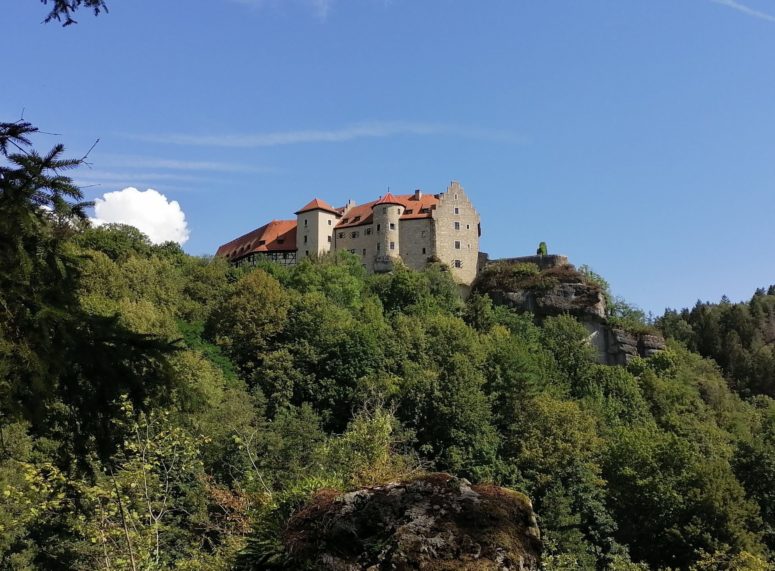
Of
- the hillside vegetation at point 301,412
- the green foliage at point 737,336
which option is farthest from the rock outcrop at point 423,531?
the green foliage at point 737,336

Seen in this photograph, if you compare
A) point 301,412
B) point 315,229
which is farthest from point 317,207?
point 301,412

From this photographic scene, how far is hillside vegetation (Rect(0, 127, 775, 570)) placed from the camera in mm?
6195

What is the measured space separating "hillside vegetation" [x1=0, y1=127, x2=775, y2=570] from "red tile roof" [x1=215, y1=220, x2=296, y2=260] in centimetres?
1061

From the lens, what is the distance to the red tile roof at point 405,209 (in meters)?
60.8

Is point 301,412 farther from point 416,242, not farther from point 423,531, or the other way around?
point 416,242

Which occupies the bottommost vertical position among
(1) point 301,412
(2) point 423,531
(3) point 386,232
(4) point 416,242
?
(2) point 423,531

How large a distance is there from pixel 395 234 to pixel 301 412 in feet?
95.1

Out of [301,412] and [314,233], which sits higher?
[314,233]

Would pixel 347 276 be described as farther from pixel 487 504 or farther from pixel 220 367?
pixel 487 504

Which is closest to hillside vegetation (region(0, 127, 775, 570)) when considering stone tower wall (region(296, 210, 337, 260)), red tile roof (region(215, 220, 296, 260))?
stone tower wall (region(296, 210, 337, 260))

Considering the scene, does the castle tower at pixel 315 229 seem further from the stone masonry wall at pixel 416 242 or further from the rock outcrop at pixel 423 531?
the rock outcrop at pixel 423 531

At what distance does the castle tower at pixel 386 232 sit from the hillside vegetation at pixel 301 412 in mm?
4371

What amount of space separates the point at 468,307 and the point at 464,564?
4870 centimetres

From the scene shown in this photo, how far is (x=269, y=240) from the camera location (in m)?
64.9
